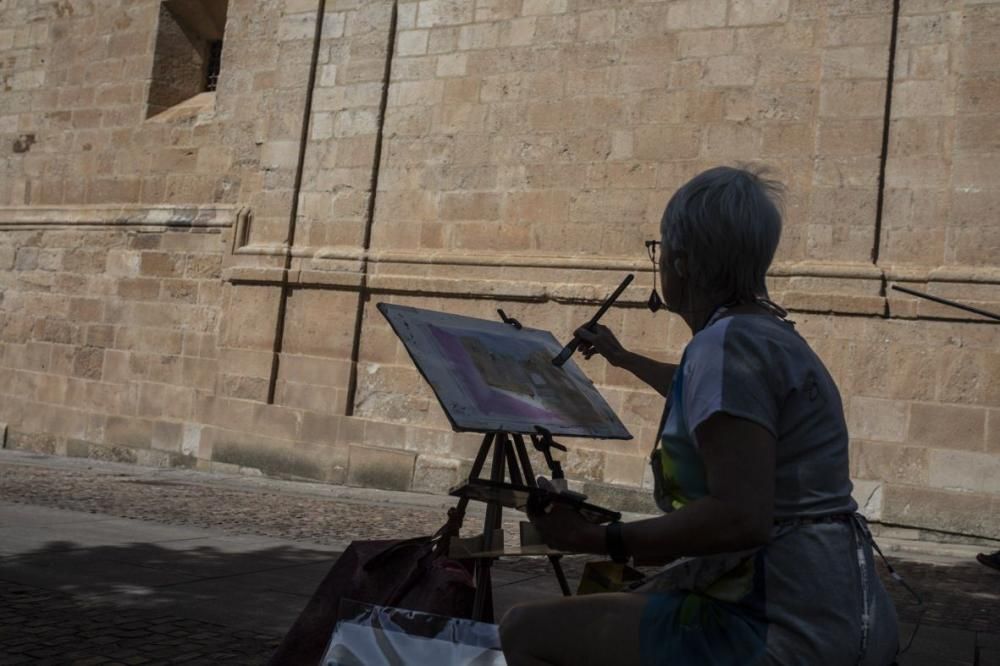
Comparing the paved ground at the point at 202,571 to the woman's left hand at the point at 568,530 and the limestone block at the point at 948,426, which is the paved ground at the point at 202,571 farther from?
the woman's left hand at the point at 568,530

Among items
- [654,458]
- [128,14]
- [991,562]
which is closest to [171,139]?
[128,14]

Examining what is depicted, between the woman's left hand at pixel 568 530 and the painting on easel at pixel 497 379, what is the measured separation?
1.10 metres

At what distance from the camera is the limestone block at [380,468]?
10703mm

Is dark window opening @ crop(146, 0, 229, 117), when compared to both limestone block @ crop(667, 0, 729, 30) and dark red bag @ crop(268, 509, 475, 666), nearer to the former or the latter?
limestone block @ crop(667, 0, 729, 30)

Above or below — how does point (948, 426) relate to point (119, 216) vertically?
below

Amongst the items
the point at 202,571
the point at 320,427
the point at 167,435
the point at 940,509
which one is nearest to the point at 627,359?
the point at 202,571

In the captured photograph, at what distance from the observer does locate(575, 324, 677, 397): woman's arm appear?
311cm

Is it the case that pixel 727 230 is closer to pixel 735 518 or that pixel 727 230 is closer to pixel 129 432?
pixel 735 518

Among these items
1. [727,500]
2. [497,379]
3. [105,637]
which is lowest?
[105,637]

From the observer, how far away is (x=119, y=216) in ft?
44.6

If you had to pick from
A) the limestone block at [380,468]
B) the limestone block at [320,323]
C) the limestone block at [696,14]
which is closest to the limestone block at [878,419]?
the limestone block at [696,14]

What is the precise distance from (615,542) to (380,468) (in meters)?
8.90

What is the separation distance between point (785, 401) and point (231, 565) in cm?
470

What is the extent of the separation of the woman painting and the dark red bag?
44.1 inches
